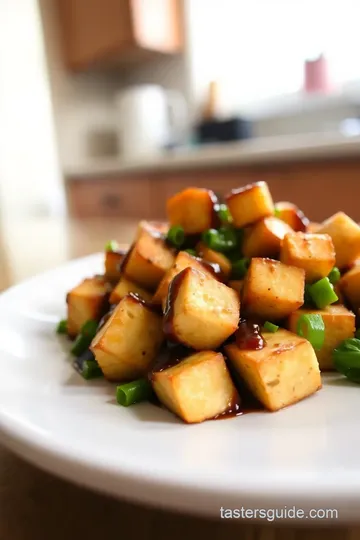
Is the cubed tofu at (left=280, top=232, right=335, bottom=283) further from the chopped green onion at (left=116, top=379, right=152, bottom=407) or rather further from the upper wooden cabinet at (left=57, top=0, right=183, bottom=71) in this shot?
the upper wooden cabinet at (left=57, top=0, right=183, bottom=71)

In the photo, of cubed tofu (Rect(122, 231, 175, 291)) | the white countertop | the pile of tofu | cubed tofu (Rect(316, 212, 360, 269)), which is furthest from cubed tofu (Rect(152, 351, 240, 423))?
the white countertop

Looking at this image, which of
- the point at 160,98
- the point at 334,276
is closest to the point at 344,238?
the point at 334,276

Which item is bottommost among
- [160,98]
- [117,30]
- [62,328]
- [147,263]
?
[62,328]

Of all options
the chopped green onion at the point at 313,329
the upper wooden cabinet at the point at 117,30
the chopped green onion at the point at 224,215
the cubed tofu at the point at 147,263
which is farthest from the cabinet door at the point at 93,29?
the chopped green onion at the point at 313,329

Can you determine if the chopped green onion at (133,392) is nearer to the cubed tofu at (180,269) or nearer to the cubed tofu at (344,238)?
the cubed tofu at (180,269)

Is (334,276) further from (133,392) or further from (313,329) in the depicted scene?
(133,392)

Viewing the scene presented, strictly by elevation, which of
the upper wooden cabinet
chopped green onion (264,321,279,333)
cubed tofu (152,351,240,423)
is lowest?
cubed tofu (152,351,240,423)
